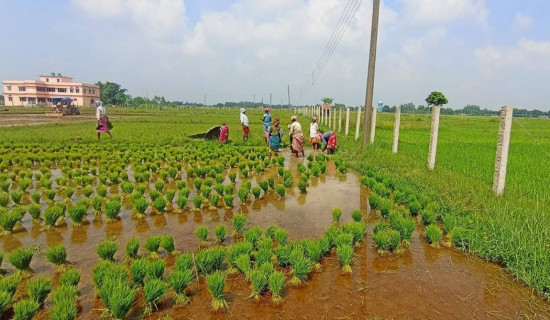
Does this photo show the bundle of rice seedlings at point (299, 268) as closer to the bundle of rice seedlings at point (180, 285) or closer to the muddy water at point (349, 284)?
the muddy water at point (349, 284)

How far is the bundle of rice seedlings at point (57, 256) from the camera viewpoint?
3752mm

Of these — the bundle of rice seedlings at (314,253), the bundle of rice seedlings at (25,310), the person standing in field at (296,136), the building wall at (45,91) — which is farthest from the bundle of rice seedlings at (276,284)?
the building wall at (45,91)

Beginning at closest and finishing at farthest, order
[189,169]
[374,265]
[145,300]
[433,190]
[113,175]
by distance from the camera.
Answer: [145,300], [374,265], [433,190], [113,175], [189,169]

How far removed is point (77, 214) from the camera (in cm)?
519

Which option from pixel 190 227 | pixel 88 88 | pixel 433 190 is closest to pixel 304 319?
pixel 190 227

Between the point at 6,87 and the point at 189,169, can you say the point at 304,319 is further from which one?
the point at 6,87

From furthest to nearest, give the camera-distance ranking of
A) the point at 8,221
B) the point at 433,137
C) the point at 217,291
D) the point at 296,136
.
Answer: the point at 296,136 → the point at 433,137 → the point at 8,221 → the point at 217,291

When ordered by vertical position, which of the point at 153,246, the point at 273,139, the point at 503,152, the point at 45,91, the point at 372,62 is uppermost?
the point at 45,91

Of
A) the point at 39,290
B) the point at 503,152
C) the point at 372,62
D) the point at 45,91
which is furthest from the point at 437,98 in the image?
the point at 45,91

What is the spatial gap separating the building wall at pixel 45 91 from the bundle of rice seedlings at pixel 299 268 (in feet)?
266

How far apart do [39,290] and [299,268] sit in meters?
Answer: 2.52

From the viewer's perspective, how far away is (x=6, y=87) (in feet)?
223

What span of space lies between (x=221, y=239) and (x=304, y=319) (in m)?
1.94

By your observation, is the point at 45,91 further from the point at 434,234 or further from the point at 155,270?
the point at 434,234
